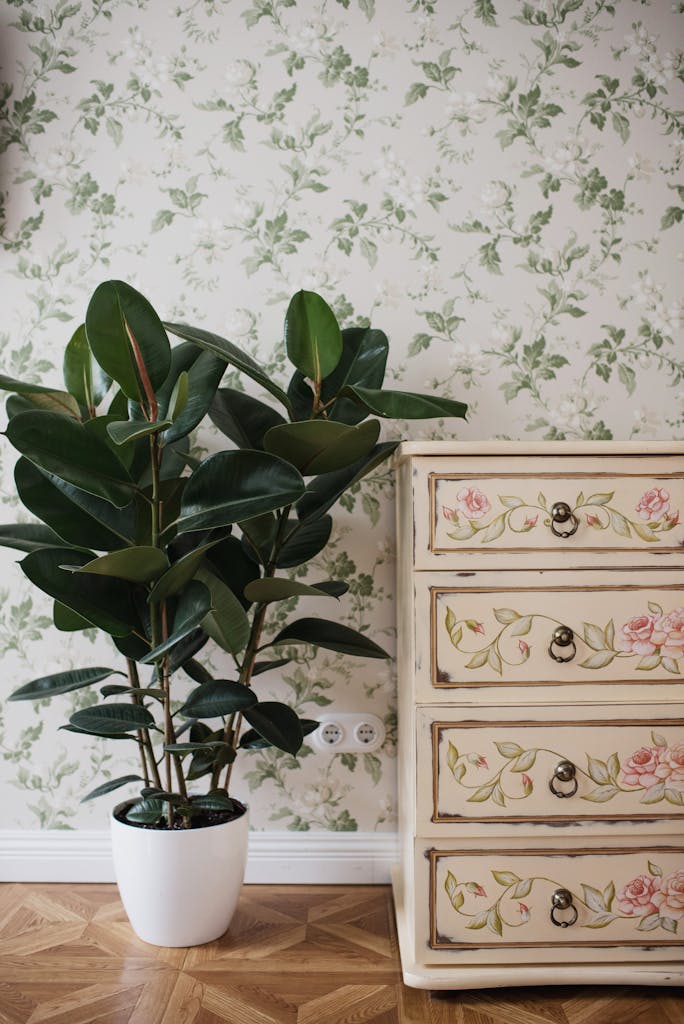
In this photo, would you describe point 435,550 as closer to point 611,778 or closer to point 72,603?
point 611,778

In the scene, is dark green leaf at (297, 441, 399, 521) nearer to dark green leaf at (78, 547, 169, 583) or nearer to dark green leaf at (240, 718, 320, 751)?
dark green leaf at (78, 547, 169, 583)

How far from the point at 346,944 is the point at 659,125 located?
6.32ft

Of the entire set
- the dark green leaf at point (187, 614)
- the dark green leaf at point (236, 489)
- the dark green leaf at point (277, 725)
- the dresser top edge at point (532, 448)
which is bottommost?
the dark green leaf at point (277, 725)

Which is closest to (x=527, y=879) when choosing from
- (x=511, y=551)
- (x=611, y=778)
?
(x=611, y=778)

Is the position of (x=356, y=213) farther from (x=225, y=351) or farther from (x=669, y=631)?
(x=669, y=631)

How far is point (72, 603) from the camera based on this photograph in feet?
4.58

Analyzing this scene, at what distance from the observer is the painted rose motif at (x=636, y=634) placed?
1.41 meters

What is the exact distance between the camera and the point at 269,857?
1.83 metres

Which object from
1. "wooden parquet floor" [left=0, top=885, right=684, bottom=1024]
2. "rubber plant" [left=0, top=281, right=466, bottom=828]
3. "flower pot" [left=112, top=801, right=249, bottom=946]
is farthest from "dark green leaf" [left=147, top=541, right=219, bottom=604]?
"wooden parquet floor" [left=0, top=885, right=684, bottom=1024]

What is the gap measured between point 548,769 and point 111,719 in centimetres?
80

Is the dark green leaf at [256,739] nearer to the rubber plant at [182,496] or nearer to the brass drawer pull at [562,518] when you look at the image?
the rubber plant at [182,496]

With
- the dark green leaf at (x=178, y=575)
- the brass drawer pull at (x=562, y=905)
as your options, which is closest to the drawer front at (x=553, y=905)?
the brass drawer pull at (x=562, y=905)

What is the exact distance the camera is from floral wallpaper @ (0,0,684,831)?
1.83m

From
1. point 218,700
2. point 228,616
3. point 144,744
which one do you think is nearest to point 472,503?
point 228,616
